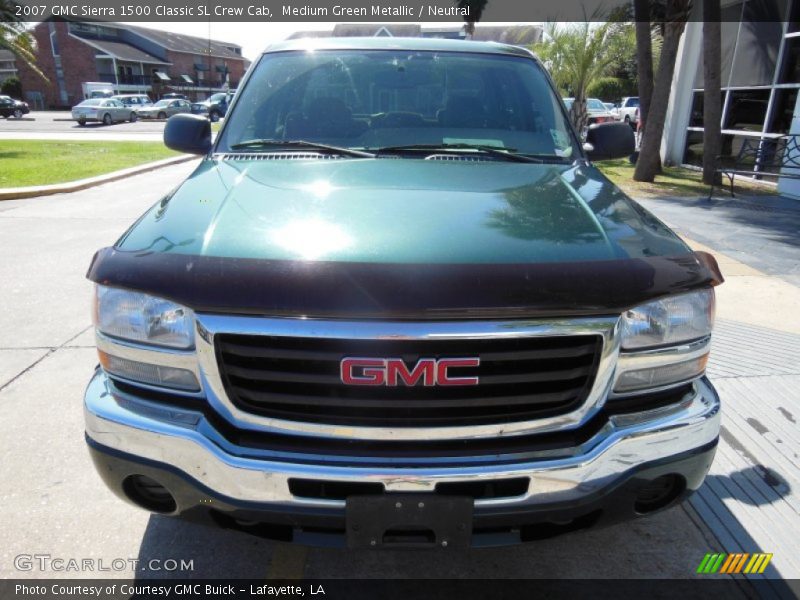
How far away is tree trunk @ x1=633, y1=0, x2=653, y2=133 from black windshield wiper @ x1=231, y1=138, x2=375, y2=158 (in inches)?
443

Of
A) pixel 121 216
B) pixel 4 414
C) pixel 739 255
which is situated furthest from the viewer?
pixel 121 216

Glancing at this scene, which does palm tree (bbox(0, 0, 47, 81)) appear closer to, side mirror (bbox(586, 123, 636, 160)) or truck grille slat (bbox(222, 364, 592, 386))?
side mirror (bbox(586, 123, 636, 160))

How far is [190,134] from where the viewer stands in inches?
129

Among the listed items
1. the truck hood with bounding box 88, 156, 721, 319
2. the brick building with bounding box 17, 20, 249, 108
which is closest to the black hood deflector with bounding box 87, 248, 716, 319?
the truck hood with bounding box 88, 156, 721, 319

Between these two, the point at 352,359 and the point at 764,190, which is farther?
the point at 764,190

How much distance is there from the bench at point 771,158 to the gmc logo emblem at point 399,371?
948 cm

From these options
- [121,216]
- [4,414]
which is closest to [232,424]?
[4,414]

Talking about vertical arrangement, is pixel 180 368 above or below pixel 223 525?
above

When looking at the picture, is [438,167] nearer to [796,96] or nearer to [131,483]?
[131,483]

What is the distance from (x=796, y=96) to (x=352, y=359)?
42.4 ft

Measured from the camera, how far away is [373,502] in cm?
165

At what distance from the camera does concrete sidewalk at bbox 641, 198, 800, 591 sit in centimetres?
249

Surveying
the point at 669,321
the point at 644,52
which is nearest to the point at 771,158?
the point at 644,52

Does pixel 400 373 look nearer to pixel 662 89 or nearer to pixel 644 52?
pixel 662 89
